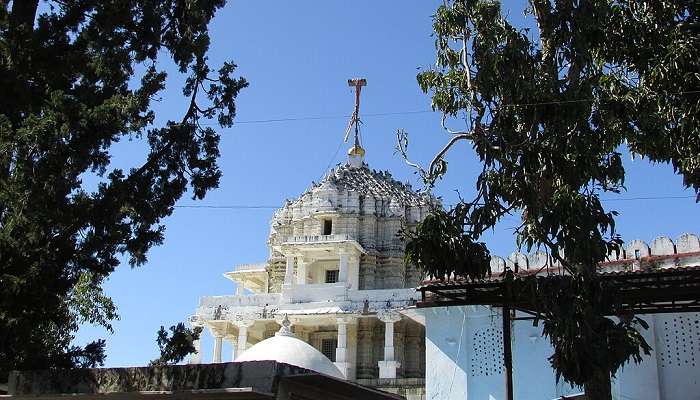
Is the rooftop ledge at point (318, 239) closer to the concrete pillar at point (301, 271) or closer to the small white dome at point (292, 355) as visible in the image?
the concrete pillar at point (301, 271)

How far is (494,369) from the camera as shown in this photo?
62.7 ft

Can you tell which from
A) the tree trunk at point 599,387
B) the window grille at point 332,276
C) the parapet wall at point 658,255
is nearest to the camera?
the tree trunk at point 599,387

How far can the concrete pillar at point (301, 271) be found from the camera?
37.4 meters

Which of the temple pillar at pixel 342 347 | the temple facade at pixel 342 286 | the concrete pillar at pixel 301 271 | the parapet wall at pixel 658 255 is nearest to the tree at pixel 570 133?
the parapet wall at pixel 658 255

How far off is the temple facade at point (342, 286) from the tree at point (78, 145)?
19451mm

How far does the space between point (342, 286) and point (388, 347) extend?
3.46m

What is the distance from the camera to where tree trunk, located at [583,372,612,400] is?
11.4 metres

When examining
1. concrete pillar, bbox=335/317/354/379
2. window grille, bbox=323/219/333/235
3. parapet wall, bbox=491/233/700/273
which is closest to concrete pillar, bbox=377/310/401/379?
concrete pillar, bbox=335/317/354/379

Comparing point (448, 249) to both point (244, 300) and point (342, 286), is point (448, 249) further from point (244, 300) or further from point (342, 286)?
point (244, 300)

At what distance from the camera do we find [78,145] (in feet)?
37.6

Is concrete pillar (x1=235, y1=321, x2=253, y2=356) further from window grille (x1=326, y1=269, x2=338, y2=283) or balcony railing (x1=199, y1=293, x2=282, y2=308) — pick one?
window grille (x1=326, y1=269, x2=338, y2=283)

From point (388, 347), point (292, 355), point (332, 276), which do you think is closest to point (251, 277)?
point (332, 276)

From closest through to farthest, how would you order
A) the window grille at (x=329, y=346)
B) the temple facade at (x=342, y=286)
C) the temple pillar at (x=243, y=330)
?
the temple facade at (x=342, y=286) → the temple pillar at (x=243, y=330) → the window grille at (x=329, y=346)

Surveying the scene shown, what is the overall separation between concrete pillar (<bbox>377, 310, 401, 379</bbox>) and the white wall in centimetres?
1359
